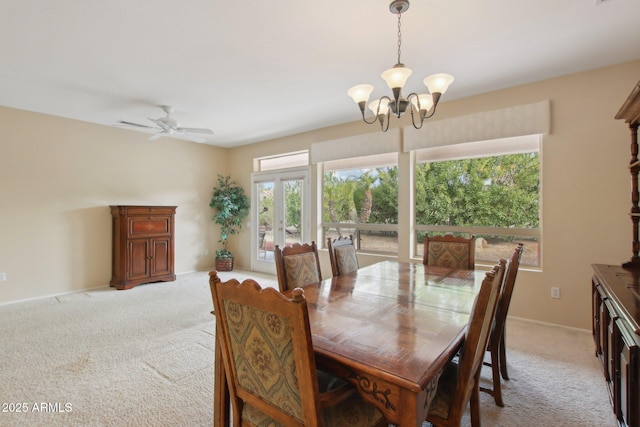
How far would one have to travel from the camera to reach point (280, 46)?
261cm

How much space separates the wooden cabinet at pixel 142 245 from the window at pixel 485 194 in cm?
427

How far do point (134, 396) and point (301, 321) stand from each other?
1.92 metres

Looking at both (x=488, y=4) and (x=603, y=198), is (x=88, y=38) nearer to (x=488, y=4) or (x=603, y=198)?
(x=488, y=4)

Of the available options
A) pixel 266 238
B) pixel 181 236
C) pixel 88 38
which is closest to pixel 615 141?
pixel 88 38

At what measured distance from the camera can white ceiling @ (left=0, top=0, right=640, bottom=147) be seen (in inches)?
84.4

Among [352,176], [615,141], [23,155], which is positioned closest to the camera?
[615,141]

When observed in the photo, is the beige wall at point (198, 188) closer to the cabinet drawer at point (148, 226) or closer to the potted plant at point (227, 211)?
the potted plant at point (227, 211)

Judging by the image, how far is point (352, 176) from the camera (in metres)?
5.00

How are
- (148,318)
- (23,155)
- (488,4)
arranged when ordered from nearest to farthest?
1. (488,4)
2. (148,318)
3. (23,155)

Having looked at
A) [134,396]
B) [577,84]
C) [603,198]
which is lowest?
[134,396]

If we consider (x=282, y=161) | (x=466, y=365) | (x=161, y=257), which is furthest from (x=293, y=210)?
(x=466, y=365)

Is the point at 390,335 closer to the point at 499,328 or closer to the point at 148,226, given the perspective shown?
the point at 499,328

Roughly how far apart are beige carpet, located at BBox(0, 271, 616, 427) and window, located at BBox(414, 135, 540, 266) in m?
1.01

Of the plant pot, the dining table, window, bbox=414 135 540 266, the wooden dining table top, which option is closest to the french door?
the plant pot
